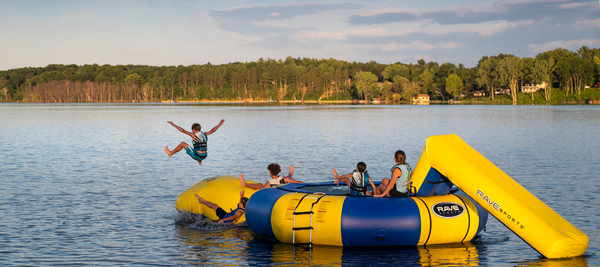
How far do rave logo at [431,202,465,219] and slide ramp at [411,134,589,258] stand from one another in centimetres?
48

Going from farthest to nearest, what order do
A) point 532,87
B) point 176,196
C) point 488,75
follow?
point 532,87, point 488,75, point 176,196

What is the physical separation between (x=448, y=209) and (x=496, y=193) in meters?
1.11

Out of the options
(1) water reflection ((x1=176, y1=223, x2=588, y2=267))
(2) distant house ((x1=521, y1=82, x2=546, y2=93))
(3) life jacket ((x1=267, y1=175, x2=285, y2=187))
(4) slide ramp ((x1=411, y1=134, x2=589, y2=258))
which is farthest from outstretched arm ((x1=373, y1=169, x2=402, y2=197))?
(2) distant house ((x1=521, y1=82, x2=546, y2=93))

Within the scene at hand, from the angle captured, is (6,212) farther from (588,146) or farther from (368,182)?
(588,146)

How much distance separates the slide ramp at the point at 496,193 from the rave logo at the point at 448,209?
478mm

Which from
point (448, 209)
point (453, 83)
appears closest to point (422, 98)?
point (453, 83)

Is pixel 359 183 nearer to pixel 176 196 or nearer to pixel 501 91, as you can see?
pixel 176 196

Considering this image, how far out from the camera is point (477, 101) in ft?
558

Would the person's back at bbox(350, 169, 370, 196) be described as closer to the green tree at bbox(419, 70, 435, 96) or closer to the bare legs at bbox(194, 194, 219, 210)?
the bare legs at bbox(194, 194, 219, 210)

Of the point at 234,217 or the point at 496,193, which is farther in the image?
the point at 234,217

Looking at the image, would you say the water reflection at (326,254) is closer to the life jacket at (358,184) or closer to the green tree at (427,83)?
the life jacket at (358,184)

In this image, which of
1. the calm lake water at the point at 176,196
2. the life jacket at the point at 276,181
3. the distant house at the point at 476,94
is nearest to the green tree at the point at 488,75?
the distant house at the point at 476,94

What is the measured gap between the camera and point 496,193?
11.1 metres

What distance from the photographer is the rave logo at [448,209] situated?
451 inches
